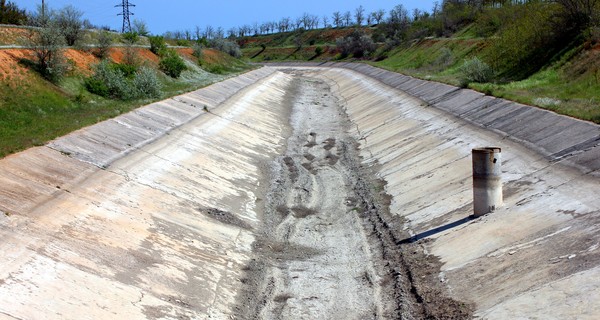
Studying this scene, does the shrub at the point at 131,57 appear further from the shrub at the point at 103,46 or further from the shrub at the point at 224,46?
Answer: the shrub at the point at 224,46

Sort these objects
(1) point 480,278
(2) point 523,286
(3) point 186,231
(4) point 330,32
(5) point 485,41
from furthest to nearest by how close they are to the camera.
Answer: (4) point 330,32, (5) point 485,41, (3) point 186,231, (1) point 480,278, (2) point 523,286

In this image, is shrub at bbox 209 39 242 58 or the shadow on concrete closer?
the shadow on concrete

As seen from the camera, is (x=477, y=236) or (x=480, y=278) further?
(x=477, y=236)

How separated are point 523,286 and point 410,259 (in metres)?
4.28

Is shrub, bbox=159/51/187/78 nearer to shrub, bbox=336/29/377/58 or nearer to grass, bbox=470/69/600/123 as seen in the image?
grass, bbox=470/69/600/123

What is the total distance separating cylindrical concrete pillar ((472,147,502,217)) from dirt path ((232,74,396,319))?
9.38 feet

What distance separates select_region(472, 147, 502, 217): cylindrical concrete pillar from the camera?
16.6 m

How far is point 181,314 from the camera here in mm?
12789


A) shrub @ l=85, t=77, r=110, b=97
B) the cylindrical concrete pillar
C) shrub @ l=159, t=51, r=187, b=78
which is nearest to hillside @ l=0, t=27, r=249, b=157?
shrub @ l=85, t=77, r=110, b=97

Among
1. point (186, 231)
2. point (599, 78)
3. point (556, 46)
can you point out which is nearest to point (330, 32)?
point (556, 46)

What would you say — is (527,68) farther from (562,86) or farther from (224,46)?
(224,46)

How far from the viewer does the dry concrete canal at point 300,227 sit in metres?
12.4

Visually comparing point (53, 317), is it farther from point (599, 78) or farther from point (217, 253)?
point (599, 78)

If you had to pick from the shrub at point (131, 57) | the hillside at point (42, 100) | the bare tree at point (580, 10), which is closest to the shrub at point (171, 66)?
the shrub at point (131, 57)
